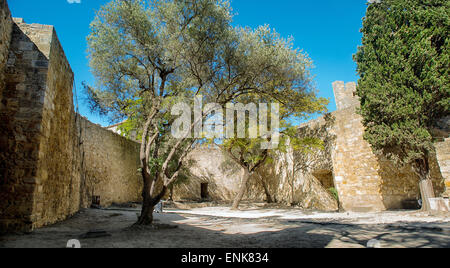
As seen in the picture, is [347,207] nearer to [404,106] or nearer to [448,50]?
[404,106]

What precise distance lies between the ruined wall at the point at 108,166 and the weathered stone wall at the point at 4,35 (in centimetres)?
703

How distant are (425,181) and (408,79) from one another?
3.79 meters

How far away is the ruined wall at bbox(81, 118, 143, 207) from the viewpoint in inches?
501

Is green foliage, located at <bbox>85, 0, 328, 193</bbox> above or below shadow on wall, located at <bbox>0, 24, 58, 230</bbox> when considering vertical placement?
above

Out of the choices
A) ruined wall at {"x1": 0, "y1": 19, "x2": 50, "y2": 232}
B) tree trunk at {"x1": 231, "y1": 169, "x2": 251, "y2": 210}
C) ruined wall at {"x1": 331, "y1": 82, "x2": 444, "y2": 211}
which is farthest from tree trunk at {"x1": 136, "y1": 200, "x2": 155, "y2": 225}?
ruined wall at {"x1": 331, "y1": 82, "x2": 444, "y2": 211}

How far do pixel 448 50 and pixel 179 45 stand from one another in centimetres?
904

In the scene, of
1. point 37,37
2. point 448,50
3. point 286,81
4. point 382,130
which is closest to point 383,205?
point 382,130

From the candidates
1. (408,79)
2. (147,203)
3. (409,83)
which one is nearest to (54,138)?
(147,203)

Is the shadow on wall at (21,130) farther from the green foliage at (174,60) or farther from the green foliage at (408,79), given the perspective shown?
the green foliage at (408,79)

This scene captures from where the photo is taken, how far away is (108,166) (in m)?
14.7

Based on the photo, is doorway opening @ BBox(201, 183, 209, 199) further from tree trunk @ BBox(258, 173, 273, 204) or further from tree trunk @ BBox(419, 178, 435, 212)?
tree trunk @ BBox(419, 178, 435, 212)

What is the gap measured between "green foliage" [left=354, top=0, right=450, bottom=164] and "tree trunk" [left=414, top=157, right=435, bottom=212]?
0.86ft

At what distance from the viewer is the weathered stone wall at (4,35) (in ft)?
15.8

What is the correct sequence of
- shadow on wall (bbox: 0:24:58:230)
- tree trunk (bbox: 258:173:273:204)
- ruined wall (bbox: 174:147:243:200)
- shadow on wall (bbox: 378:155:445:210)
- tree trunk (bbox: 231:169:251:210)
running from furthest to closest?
ruined wall (bbox: 174:147:243:200) → tree trunk (bbox: 258:173:273:204) → tree trunk (bbox: 231:169:251:210) → shadow on wall (bbox: 378:155:445:210) → shadow on wall (bbox: 0:24:58:230)
